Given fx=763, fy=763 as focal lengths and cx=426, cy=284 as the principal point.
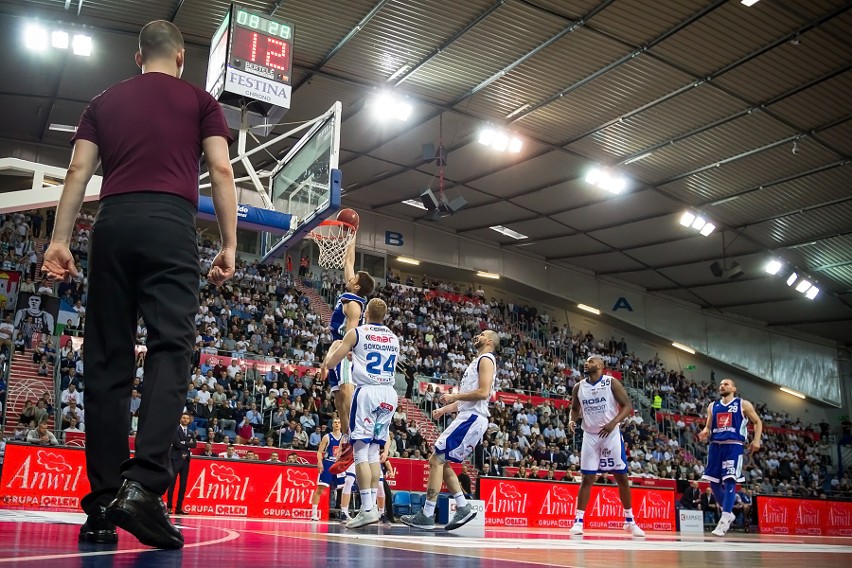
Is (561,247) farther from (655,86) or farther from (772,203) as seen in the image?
(655,86)

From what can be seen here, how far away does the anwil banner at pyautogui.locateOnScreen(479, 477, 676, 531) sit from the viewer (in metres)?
15.7

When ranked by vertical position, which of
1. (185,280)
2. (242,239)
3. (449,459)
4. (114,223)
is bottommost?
(449,459)

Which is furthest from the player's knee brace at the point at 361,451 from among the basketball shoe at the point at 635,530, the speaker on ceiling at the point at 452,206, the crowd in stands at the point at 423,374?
the speaker on ceiling at the point at 452,206

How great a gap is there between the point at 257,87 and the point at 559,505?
1123 centimetres

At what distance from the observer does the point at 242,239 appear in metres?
28.2

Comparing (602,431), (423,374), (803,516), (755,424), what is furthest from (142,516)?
(423,374)

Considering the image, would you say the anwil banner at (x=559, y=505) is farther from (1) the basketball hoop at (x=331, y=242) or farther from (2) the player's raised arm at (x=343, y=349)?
(2) the player's raised arm at (x=343, y=349)

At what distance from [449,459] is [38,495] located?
7.39m

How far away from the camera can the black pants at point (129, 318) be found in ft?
9.93

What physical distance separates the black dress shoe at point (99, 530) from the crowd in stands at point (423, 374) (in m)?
9.18

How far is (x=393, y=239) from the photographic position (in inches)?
1214

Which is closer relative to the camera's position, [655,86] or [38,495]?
[38,495]

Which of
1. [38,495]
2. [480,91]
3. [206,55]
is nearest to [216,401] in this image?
[38,495]

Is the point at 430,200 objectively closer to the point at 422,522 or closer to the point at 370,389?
the point at 370,389
